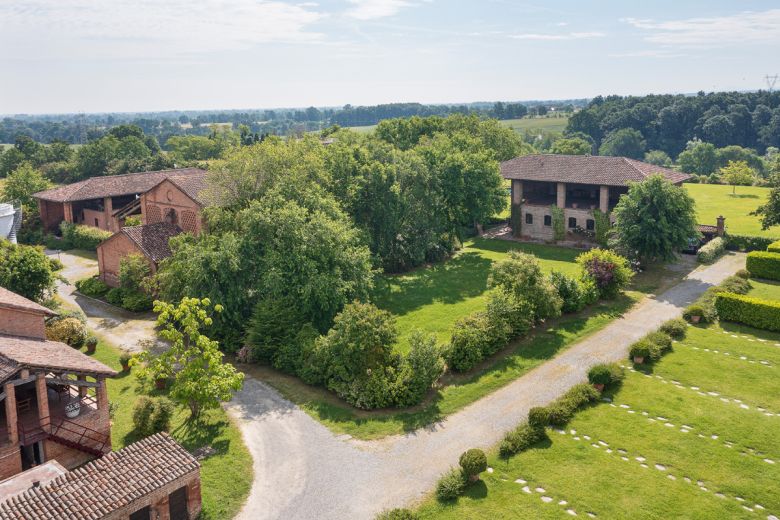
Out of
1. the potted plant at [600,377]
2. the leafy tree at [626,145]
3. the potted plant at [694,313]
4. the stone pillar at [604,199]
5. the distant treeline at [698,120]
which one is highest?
the distant treeline at [698,120]

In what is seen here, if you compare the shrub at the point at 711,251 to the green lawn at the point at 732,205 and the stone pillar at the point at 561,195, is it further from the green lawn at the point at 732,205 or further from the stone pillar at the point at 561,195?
the stone pillar at the point at 561,195

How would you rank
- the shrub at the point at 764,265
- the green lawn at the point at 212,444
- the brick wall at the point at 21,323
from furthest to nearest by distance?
the shrub at the point at 764,265 < the brick wall at the point at 21,323 < the green lawn at the point at 212,444

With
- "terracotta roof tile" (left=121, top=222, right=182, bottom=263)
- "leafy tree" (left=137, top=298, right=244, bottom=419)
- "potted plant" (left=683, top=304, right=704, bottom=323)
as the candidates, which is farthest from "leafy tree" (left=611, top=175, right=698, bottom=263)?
"terracotta roof tile" (left=121, top=222, right=182, bottom=263)

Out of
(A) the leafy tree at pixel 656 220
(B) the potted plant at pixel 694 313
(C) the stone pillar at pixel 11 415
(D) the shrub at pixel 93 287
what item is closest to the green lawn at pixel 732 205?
(A) the leafy tree at pixel 656 220

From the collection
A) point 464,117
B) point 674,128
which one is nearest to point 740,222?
point 464,117

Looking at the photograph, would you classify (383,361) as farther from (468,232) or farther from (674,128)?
(674,128)

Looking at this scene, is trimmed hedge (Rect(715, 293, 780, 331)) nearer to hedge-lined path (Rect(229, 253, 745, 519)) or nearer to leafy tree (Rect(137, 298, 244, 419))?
hedge-lined path (Rect(229, 253, 745, 519))
